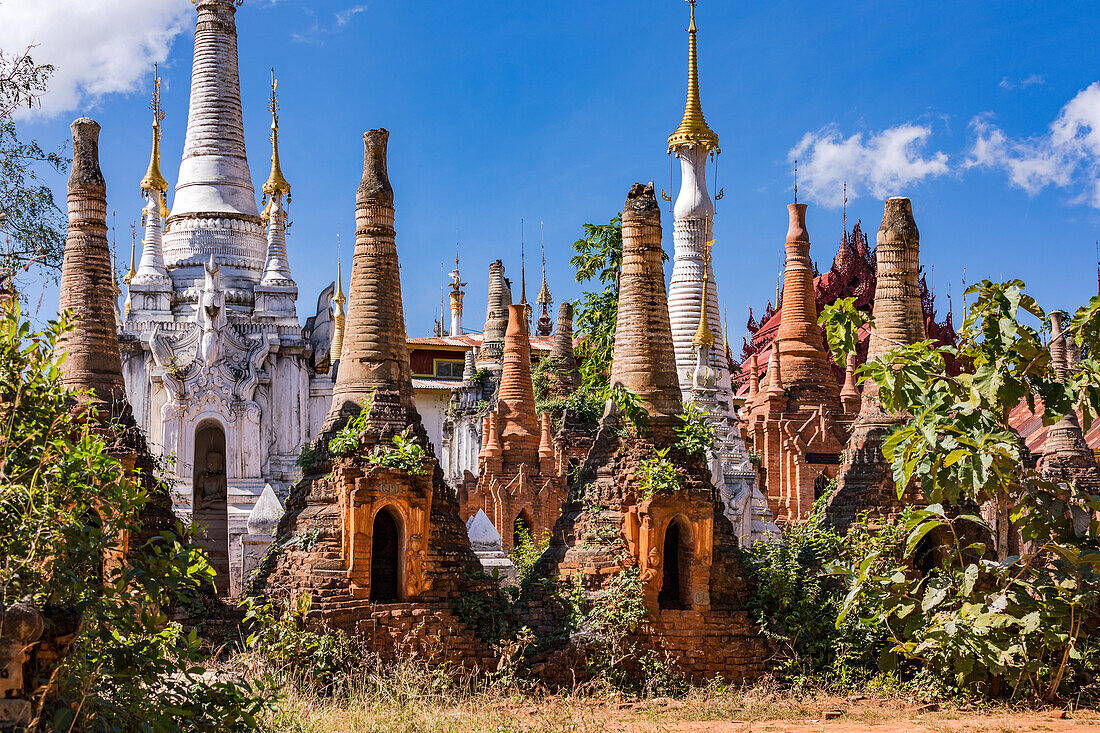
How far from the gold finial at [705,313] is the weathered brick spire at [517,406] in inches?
151

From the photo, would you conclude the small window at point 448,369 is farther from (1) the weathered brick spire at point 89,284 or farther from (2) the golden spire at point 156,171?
(1) the weathered brick spire at point 89,284

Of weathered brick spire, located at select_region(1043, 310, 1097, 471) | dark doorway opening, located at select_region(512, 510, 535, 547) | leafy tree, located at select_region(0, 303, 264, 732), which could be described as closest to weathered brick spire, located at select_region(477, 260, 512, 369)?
dark doorway opening, located at select_region(512, 510, 535, 547)

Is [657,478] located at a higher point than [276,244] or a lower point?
lower

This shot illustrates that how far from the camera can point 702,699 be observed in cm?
1407

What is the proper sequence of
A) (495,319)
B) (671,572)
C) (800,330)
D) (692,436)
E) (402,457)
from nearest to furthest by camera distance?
(402,457) < (692,436) < (671,572) < (800,330) < (495,319)

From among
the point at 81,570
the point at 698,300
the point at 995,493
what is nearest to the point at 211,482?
the point at 698,300

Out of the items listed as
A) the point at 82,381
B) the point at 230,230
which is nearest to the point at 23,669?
the point at 82,381

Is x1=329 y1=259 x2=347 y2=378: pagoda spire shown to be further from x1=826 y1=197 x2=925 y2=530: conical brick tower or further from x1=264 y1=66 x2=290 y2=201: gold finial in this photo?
x1=826 y1=197 x2=925 y2=530: conical brick tower

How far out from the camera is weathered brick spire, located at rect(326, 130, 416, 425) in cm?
1570

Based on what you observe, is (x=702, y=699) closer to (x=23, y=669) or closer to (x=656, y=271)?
(x=656, y=271)

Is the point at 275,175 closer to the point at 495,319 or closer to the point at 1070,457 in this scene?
the point at 495,319

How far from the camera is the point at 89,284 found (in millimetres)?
15305

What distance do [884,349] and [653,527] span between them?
194 inches

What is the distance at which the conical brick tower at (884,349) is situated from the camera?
16500mm
